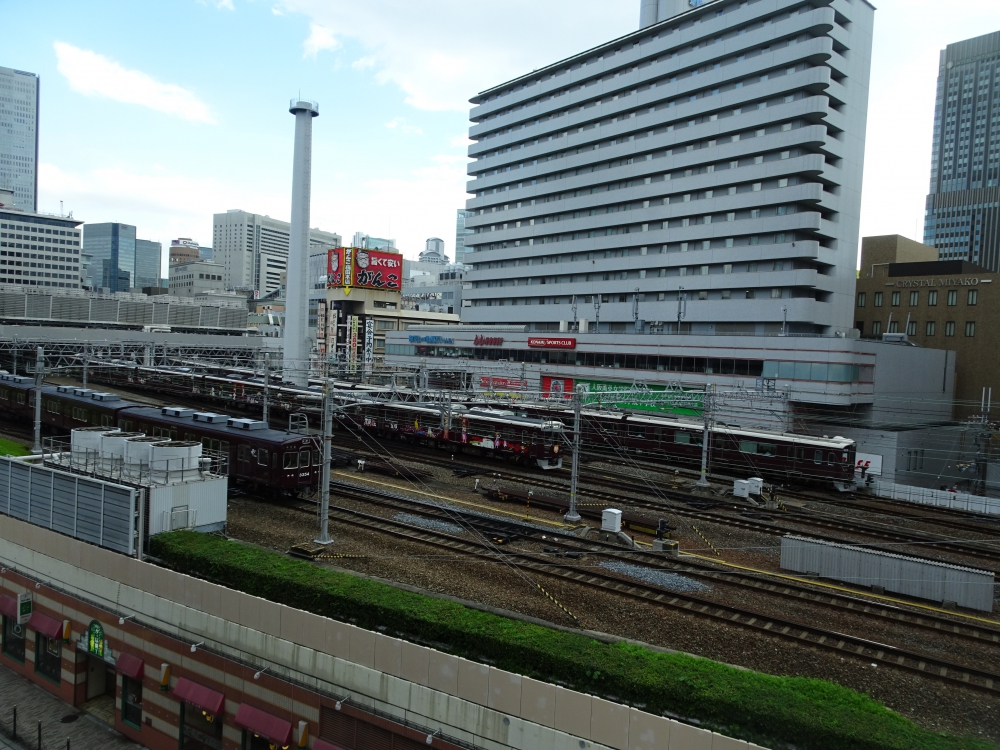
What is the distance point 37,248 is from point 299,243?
9539 cm

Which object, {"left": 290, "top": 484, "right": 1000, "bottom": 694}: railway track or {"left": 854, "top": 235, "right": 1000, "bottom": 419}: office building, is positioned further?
{"left": 854, "top": 235, "right": 1000, "bottom": 419}: office building

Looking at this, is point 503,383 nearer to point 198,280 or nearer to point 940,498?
point 940,498

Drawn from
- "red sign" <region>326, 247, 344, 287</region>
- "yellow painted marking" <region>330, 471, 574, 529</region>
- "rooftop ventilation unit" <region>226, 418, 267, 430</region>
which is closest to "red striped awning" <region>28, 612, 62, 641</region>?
"rooftop ventilation unit" <region>226, 418, 267, 430</region>

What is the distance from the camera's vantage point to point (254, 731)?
11.5 m

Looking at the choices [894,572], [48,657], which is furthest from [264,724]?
[894,572]

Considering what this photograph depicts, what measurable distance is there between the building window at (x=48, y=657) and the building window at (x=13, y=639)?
2.74 ft

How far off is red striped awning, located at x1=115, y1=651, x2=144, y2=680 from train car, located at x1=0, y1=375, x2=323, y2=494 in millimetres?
7770

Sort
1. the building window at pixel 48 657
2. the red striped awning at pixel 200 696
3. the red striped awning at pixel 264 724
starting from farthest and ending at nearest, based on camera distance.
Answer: the building window at pixel 48 657
the red striped awning at pixel 200 696
the red striped awning at pixel 264 724

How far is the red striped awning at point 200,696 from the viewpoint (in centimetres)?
1201

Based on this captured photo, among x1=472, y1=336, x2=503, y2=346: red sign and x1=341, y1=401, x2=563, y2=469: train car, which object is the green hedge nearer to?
x1=341, y1=401, x2=563, y2=469: train car

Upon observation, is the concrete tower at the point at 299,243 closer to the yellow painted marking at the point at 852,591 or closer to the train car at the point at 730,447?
the train car at the point at 730,447

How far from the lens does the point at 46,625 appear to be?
573 inches

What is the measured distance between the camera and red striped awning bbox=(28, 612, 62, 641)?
14.3 metres

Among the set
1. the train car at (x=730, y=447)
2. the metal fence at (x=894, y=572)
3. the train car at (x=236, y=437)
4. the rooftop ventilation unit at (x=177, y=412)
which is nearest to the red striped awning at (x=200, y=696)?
the train car at (x=236, y=437)
